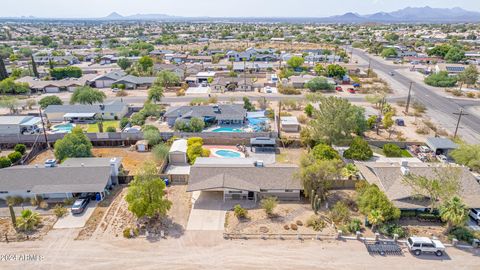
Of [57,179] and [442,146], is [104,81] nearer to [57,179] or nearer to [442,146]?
[57,179]

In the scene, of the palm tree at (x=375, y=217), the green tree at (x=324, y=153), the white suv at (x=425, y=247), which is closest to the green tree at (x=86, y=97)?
the green tree at (x=324, y=153)

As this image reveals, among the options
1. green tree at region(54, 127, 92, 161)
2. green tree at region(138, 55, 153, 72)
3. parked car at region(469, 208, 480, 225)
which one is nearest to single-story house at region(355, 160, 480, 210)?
parked car at region(469, 208, 480, 225)

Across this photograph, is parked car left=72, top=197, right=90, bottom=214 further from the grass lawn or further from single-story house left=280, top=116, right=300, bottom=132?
single-story house left=280, top=116, right=300, bottom=132

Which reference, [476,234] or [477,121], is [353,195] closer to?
[476,234]

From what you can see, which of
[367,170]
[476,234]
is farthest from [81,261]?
[476,234]

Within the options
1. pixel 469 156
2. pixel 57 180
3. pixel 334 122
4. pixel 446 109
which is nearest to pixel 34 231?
pixel 57 180

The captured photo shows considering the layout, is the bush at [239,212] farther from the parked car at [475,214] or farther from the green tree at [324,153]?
the parked car at [475,214]
